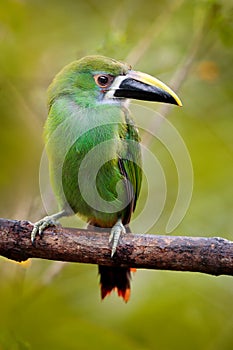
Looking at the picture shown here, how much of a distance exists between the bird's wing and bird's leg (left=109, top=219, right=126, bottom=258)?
12 cm

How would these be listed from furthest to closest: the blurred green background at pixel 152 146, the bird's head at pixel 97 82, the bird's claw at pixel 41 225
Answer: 1. the blurred green background at pixel 152 146
2. the bird's head at pixel 97 82
3. the bird's claw at pixel 41 225

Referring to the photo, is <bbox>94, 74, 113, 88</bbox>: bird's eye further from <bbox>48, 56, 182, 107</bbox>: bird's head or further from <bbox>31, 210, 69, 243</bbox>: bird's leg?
<bbox>31, 210, 69, 243</bbox>: bird's leg

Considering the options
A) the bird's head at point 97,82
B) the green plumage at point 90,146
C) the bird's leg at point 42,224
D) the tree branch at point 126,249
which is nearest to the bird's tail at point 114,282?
the green plumage at point 90,146

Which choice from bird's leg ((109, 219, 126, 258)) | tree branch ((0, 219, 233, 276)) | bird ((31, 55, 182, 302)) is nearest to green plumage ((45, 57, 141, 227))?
bird ((31, 55, 182, 302))

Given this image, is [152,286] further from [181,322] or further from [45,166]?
[45,166]

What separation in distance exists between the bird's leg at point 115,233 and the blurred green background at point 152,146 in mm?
658

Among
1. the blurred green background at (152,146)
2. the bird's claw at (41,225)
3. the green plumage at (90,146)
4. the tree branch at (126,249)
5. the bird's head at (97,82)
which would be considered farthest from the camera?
the blurred green background at (152,146)

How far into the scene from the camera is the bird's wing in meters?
3.72

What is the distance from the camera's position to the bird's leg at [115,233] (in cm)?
322

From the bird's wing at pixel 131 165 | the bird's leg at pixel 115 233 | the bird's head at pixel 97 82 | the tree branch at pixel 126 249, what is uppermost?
the bird's head at pixel 97 82

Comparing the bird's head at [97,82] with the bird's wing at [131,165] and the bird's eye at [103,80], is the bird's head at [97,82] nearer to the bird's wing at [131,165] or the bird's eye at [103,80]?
the bird's eye at [103,80]

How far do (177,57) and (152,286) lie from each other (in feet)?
5.29

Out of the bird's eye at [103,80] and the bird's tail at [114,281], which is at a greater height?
the bird's eye at [103,80]

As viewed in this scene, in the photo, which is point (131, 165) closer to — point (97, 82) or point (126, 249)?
point (97, 82)
